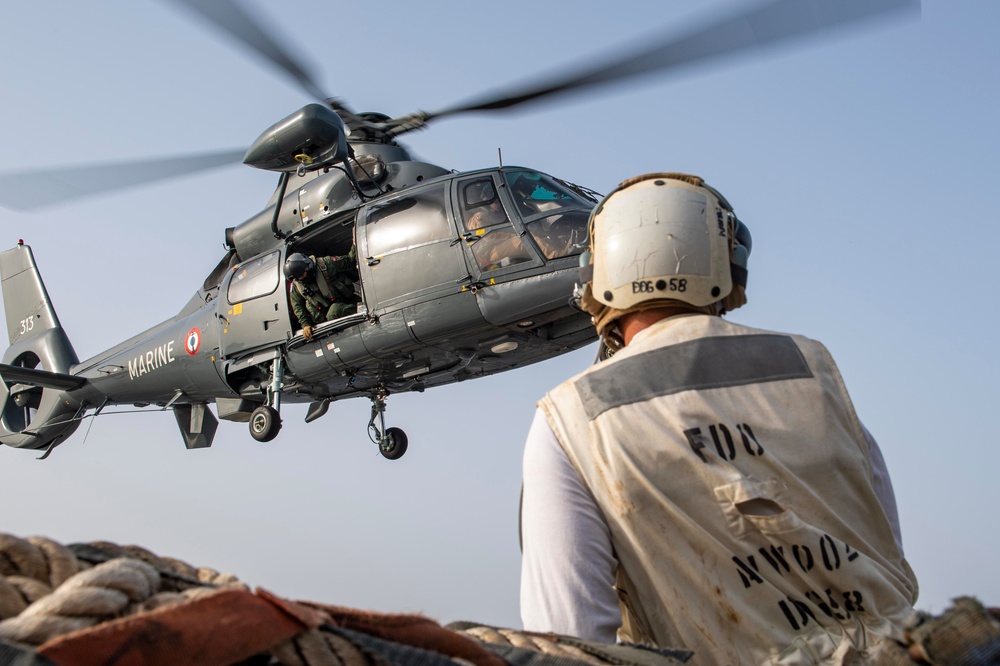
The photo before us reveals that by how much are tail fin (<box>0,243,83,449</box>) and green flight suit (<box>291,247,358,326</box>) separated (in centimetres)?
416

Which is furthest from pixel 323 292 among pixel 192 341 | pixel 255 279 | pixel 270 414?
pixel 192 341

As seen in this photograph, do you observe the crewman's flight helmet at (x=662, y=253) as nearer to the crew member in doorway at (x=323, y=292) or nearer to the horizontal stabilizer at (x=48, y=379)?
the crew member in doorway at (x=323, y=292)

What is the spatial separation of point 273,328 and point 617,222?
325 inches

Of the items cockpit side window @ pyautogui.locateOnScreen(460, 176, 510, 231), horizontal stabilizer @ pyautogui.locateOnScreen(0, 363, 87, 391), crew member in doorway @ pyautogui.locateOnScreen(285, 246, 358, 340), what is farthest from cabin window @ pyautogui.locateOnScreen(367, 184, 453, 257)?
horizontal stabilizer @ pyautogui.locateOnScreen(0, 363, 87, 391)

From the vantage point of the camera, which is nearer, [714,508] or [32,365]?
[714,508]

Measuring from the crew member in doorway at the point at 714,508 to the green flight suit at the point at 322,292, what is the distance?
26.6 feet

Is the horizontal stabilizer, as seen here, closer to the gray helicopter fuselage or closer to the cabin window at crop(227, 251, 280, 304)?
the gray helicopter fuselage

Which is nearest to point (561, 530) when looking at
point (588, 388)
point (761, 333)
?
point (588, 388)

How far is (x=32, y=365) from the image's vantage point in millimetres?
14000

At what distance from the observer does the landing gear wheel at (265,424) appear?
10.3 m

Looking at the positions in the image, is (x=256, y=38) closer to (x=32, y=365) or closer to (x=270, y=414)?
(x=270, y=414)

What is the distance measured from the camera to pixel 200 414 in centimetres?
1227

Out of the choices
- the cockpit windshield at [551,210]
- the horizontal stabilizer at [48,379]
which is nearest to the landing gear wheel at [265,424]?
the horizontal stabilizer at [48,379]

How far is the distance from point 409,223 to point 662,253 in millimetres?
7223
